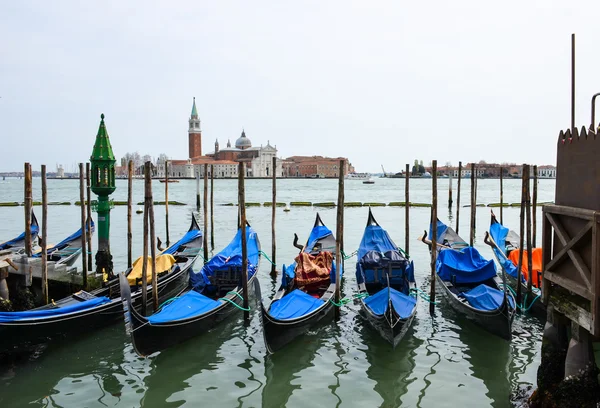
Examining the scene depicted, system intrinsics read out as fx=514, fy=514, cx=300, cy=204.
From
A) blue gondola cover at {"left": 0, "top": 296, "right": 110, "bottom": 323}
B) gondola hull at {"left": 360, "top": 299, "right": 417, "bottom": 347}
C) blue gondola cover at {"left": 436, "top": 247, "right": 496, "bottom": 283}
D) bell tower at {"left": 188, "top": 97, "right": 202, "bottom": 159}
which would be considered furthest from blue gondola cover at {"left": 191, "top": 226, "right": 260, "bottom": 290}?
bell tower at {"left": 188, "top": 97, "right": 202, "bottom": 159}

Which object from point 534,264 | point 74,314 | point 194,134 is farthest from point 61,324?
point 194,134

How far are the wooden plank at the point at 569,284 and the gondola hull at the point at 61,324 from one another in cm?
430

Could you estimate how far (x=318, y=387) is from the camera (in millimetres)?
4414

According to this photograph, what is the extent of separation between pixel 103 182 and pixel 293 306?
4264mm

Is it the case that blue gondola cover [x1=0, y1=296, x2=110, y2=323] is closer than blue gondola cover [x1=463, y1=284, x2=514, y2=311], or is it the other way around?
blue gondola cover [x1=0, y1=296, x2=110, y2=323]

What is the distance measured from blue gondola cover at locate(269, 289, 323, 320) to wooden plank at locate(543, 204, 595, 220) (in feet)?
8.92

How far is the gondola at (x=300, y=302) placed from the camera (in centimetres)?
496

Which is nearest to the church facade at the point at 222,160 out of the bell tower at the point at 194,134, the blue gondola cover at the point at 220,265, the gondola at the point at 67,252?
the bell tower at the point at 194,134

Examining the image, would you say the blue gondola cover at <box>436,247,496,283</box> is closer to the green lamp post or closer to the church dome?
the green lamp post

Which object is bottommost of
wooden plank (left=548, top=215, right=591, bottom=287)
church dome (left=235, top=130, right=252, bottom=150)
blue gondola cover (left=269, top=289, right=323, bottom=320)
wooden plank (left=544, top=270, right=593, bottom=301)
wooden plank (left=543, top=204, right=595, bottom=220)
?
blue gondola cover (left=269, top=289, right=323, bottom=320)

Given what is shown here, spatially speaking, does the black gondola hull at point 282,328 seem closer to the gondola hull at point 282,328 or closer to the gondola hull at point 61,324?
the gondola hull at point 282,328

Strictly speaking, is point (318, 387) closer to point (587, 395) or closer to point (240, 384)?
point (240, 384)

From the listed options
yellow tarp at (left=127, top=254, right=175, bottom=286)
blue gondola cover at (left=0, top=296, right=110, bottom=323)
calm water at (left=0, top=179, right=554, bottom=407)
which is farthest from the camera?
yellow tarp at (left=127, top=254, right=175, bottom=286)

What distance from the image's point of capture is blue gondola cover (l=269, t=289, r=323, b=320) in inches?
208
